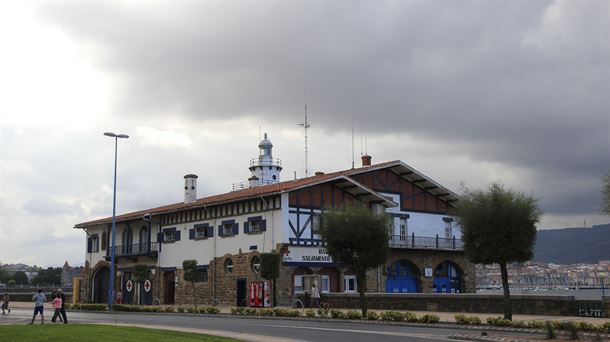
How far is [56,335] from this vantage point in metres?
17.9

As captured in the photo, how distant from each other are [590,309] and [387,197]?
22.6 meters

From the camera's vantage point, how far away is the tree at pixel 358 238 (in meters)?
32.6

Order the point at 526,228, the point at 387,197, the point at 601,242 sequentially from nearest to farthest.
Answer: the point at 526,228 → the point at 387,197 → the point at 601,242

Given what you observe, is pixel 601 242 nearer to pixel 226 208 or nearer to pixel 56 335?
pixel 226 208

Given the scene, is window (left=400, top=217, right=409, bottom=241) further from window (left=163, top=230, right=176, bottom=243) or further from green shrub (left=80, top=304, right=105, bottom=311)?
green shrub (left=80, top=304, right=105, bottom=311)

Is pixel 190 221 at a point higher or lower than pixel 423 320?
higher

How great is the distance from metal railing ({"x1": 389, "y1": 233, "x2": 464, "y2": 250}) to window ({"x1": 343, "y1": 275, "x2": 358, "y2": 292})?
3.86 metres

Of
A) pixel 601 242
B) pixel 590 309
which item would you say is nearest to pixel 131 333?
pixel 590 309

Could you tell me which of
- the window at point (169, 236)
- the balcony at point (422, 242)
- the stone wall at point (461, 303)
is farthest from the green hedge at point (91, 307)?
the balcony at point (422, 242)

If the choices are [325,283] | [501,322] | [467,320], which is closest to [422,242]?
[325,283]

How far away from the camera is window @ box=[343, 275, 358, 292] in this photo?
Answer: 151ft

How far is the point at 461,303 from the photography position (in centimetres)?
3275

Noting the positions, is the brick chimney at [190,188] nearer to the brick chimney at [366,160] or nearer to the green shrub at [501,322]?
the brick chimney at [366,160]

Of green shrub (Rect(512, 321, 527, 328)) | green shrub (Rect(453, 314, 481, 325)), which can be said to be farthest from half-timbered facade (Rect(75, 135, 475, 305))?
green shrub (Rect(512, 321, 527, 328))
